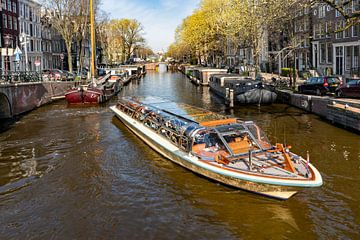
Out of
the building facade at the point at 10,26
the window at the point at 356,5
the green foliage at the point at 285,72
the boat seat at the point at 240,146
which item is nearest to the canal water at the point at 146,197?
the boat seat at the point at 240,146

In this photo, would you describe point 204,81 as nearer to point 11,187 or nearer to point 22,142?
point 22,142

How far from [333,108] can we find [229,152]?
1236 centimetres

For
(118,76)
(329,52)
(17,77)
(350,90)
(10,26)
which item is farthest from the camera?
(10,26)

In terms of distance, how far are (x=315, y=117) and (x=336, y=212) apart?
15171mm

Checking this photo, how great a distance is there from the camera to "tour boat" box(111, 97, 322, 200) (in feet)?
35.9

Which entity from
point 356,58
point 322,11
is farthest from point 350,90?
point 322,11

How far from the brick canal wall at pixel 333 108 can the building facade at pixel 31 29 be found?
1856 inches

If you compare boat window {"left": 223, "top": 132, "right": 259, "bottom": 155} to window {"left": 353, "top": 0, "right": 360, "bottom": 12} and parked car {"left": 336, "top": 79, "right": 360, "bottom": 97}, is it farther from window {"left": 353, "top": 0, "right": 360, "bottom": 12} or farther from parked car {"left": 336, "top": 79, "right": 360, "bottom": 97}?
window {"left": 353, "top": 0, "right": 360, "bottom": 12}

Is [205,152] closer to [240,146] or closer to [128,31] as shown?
[240,146]

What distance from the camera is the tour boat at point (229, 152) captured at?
10.9m

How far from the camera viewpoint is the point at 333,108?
2261cm

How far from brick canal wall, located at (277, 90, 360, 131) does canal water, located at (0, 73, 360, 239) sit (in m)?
0.85

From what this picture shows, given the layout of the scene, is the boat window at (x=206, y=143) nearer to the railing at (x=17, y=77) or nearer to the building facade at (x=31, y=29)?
the railing at (x=17, y=77)

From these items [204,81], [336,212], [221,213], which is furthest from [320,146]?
[204,81]
